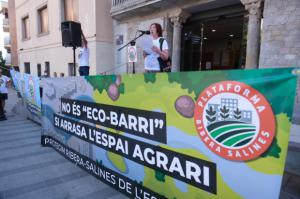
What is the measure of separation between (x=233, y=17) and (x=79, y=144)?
7320 mm

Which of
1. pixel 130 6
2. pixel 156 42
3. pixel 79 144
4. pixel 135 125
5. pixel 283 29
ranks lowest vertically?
pixel 79 144

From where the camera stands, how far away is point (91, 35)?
1112 cm

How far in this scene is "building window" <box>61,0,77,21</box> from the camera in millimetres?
12488

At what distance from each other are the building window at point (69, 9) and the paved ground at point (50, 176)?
10119mm

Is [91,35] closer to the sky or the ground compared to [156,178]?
closer to the sky

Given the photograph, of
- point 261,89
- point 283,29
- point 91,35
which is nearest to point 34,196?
point 261,89

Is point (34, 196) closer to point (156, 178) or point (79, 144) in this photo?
point (79, 144)

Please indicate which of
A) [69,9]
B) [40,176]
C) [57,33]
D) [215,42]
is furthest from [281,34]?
[57,33]

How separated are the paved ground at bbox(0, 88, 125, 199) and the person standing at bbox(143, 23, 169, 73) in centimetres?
211

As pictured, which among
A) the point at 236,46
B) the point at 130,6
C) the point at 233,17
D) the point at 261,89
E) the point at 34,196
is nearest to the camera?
the point at 261,89

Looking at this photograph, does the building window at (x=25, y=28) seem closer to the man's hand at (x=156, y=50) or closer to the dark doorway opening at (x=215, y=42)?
the dark doorway opening at (x=215, y=42)

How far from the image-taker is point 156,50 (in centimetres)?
371

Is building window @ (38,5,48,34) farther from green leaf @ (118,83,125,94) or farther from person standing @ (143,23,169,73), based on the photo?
green leaf @ (118,83,125,94)

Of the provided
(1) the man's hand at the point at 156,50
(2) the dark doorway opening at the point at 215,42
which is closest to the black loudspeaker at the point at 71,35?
(1) the man's hand at the point at 156,50
